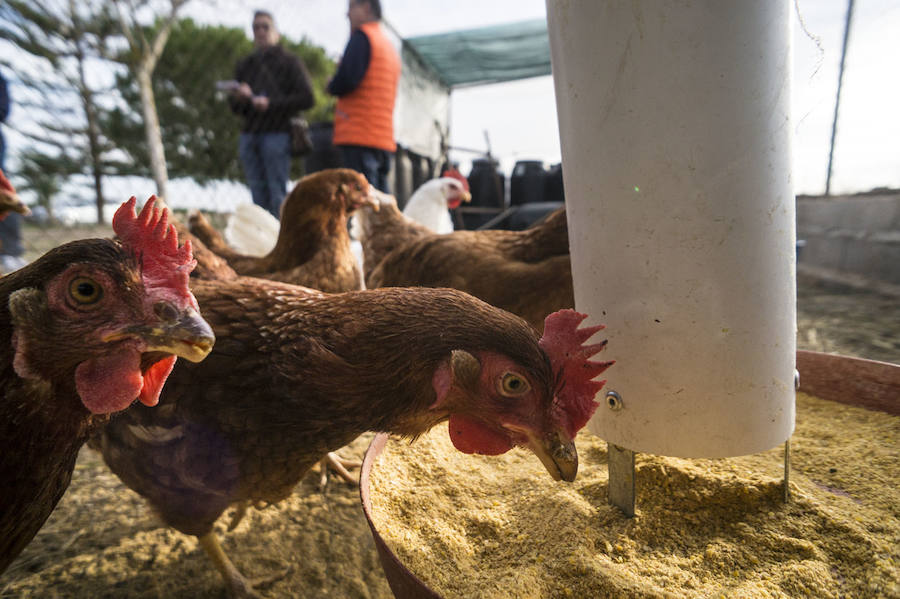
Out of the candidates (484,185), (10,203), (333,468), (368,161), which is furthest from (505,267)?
(484,185)

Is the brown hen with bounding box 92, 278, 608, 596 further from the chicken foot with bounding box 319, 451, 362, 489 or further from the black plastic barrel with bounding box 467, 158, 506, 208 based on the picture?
the black plastic barrel with bounding box 467, 158, 506, 208

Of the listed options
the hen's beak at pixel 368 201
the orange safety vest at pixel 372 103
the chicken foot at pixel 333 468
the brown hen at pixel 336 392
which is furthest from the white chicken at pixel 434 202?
the brown hen at pixel 336 392

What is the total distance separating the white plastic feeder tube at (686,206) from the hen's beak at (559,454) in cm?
14

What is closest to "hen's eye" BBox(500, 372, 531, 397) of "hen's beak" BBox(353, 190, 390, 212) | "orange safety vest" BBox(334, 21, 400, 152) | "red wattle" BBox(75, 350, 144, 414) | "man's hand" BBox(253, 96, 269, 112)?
"red wattle" BBox(75, 350, 144, 414)

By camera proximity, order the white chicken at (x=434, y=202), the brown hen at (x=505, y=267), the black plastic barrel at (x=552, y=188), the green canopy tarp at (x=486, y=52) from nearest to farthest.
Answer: the brown hen at (x=505, y=267)
the white chicken at (x=434, y=202)
the black plastic barrel at (x=552, y=188)
the green canopy tarp at (x=486, y=52)

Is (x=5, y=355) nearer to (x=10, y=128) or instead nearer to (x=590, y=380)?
(x=590, y=380)

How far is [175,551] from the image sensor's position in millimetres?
1288

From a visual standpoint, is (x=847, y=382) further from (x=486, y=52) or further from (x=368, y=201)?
(x=486, y=52)

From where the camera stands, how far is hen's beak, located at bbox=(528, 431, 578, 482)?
820 mm

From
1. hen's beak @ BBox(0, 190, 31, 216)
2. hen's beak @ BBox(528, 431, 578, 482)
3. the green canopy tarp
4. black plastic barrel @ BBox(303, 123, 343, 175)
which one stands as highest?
the green canopy tarp

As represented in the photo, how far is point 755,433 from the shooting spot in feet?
2.74

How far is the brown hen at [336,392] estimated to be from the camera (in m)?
0.83

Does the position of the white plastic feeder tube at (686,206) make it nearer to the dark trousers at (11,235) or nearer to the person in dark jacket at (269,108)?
the person in dark jacket at (269,108)

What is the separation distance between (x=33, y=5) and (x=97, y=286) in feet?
12.3
